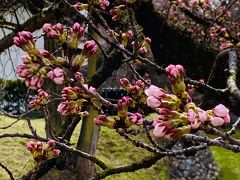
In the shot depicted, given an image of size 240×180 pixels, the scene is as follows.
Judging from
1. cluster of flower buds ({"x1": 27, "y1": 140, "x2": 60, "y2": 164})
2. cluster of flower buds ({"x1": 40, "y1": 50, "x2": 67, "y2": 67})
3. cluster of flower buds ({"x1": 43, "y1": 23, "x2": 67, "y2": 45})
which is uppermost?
cluster of flower buds ({"x1": 43, "y1": 23, "x2": 67, "y2": 45})

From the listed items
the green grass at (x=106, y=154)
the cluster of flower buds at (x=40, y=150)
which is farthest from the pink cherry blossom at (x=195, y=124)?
the green grass at (x=106, y=154)

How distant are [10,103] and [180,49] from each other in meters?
11.9

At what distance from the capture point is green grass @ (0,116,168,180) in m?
7.62

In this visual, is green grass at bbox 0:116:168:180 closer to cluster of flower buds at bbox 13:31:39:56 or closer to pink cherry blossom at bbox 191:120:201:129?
cluster of flower buds at bbox 13:31:39:56

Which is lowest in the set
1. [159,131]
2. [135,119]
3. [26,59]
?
[135,119]

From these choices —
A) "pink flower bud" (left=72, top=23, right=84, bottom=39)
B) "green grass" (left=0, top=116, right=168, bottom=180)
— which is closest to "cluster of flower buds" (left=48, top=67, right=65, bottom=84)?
"pink flower bud" (left=72, top=23, right=84, bottom=39)

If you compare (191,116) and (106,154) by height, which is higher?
(191,116)

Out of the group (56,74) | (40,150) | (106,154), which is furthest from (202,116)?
(106,154)

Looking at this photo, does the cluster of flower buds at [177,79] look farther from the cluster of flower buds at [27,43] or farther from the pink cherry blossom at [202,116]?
the cluster of flower buds at [27,43]

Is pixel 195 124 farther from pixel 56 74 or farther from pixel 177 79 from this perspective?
pixel 56 74

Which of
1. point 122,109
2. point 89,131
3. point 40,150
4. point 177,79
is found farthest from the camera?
A: point 89,131

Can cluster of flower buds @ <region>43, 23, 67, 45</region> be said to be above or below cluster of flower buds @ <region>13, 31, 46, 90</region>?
above

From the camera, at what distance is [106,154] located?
880cm

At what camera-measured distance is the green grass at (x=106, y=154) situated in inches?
300
